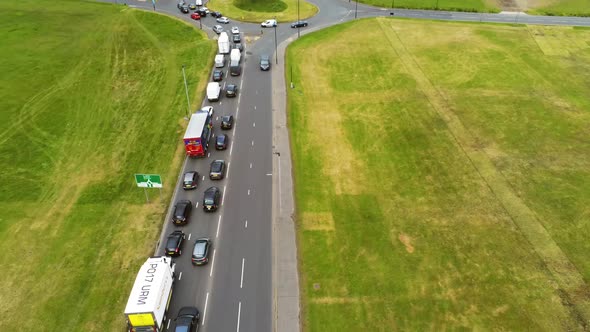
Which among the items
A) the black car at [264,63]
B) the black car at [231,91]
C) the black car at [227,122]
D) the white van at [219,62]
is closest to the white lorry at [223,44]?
the white van at [219,62]

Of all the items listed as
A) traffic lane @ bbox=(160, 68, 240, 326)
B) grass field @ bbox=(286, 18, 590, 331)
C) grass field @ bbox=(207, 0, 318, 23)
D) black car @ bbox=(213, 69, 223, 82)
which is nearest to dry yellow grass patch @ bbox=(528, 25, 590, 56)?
grass field @ bbox=(286, 18, 590, 331)

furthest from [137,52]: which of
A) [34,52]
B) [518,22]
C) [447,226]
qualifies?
[518,22]

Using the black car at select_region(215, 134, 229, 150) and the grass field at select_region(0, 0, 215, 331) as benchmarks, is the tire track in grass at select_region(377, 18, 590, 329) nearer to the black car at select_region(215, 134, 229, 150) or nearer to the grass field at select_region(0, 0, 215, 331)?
the black car at select_region(215, 134, 229, 150)

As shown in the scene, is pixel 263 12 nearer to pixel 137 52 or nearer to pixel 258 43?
pixel 258 43

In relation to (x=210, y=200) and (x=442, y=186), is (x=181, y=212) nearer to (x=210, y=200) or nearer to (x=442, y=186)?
(x=210, y=200)

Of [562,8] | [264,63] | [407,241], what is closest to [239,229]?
[407,241]
